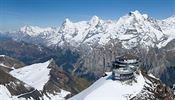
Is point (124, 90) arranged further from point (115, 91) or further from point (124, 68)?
point (124, 68)

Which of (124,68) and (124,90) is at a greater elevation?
(124,68)

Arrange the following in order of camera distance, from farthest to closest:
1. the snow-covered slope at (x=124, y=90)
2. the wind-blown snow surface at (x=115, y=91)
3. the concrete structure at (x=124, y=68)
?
the concrete structure at (x=124, y=68) < the snow-covered slope at (x=124, y=90) < the wind-blown snow surface at (x=115, y=91)

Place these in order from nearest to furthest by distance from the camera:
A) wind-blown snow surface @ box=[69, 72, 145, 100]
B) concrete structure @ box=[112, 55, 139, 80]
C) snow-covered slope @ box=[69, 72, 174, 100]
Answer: wind-blown snow surface @ box=[69, 72, 145, 100]
snow-covered slope @ box=[69, 72, 174, 100]
concrete structure @ box=[112, 55, 139, 80]

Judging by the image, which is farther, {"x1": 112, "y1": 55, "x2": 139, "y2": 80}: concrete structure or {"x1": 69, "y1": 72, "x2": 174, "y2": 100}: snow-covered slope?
{"x1": 112, "y1": 55, "x2": 139, "y2": 80}: concrete structure

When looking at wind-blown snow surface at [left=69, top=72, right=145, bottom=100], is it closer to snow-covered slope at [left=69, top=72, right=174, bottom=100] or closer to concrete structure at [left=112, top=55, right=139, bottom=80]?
snow-covered slope at [left=69, top=72, right=174, bottom=100]

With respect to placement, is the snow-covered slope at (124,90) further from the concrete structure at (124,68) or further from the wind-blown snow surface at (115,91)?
the concrete structure at (124,68)

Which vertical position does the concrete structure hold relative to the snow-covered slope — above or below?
above

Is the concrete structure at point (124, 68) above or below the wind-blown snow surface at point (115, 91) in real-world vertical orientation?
above

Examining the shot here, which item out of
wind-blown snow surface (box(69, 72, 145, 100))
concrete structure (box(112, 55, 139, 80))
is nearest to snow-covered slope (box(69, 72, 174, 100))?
wind-blown snow surface (box(69, 72, 145, 100))

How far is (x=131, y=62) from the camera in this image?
141375 mm

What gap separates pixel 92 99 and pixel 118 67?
22927mm

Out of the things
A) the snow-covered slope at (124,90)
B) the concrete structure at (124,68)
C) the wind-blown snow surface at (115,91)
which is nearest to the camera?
the wind-blown snow surface at (115,91)

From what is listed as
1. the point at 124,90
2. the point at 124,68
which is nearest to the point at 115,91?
the point at 124,90

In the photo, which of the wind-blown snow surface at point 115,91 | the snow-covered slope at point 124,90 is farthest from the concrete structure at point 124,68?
the wind-blown snow surface at point 115,91
